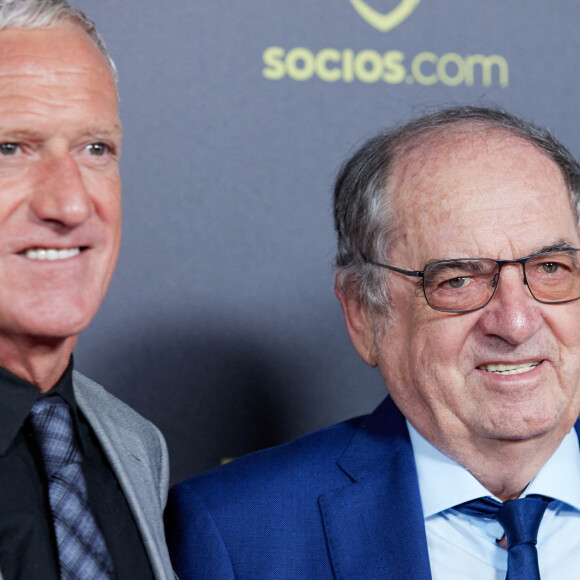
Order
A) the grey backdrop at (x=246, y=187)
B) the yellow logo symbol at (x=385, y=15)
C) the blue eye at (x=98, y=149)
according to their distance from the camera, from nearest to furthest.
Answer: the blue eye at (x=98, y=149), the grey backdrop at (x=246, y=187), the yellow logo symbol at (x=385, y=15)

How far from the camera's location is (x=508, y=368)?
62.6 inches

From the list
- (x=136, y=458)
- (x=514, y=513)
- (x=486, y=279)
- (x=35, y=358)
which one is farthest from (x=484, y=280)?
(x=35, y=358)

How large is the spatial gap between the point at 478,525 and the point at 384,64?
114 cm

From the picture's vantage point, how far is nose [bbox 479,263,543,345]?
1546mm

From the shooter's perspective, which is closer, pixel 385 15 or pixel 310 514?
pixel 310 514

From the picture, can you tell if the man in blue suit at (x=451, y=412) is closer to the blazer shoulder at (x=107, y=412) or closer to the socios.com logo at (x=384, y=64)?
the blazer shoulder at (x=107, y=412)

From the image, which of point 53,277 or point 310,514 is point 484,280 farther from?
point 53,277

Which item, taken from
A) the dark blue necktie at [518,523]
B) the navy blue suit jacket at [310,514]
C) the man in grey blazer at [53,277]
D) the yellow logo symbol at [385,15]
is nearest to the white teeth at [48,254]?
the man in grey blazer at [53,277]

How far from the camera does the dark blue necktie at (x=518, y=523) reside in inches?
59.4

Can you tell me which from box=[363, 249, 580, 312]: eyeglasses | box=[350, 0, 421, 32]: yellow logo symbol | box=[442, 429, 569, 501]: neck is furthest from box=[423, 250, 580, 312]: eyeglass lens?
box=[350, 0, 421, 32]: yellow logo symbol

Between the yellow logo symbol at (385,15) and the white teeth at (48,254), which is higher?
the yellow logo symbol at (385,15)

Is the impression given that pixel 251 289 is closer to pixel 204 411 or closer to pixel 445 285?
pixel 204 411

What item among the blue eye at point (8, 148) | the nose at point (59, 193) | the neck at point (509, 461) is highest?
the blue eye at point (8, 148)

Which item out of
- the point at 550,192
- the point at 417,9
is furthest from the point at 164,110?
the point at 550,192
